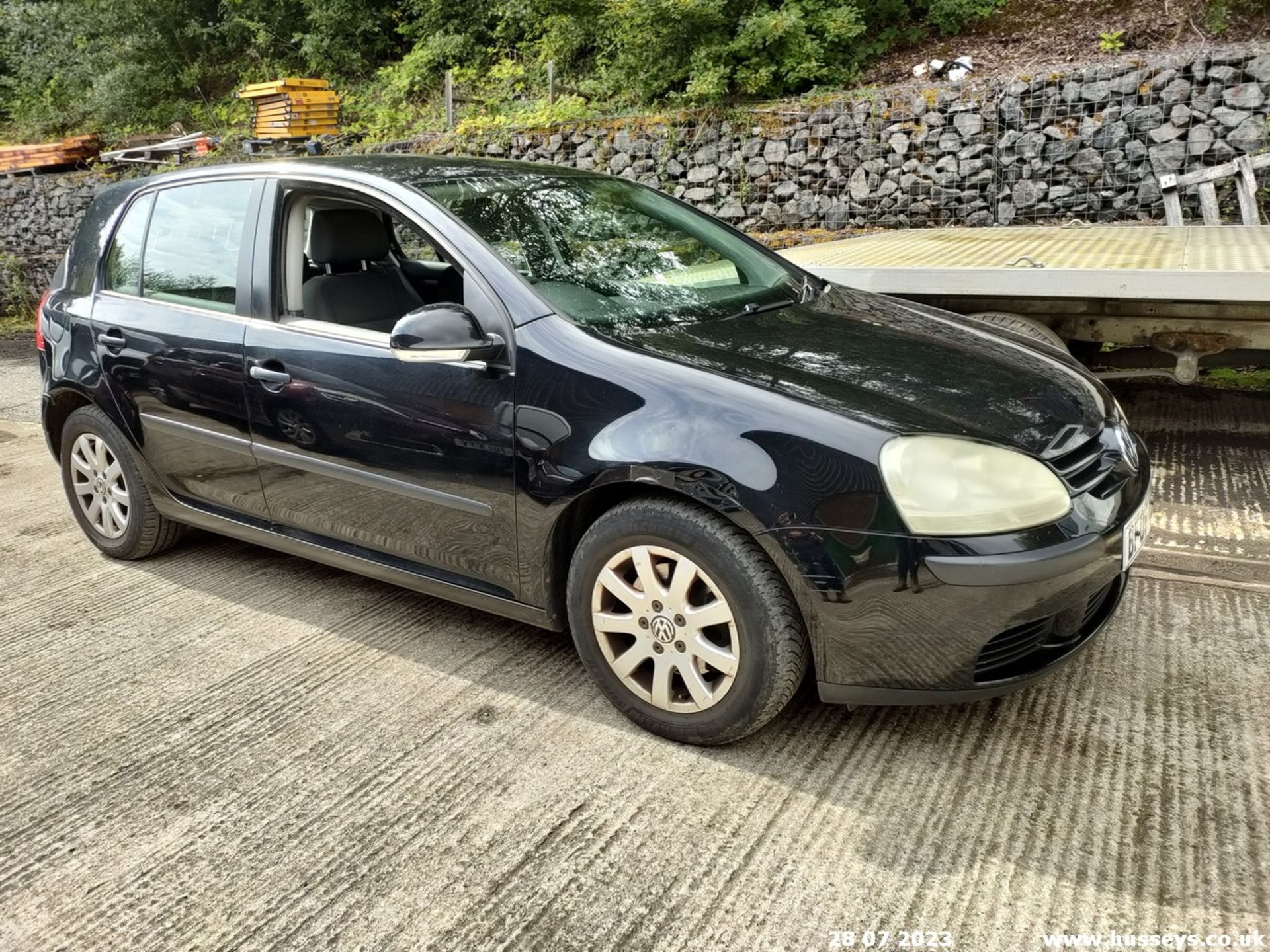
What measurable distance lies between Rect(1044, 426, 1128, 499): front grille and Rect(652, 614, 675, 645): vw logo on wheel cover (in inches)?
40.4

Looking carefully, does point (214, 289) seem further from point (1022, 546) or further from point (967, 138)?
point (967, 138)

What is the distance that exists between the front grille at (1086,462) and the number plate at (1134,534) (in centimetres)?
10

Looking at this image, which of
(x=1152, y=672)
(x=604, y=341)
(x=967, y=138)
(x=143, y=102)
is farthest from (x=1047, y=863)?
(x=143, y=102)

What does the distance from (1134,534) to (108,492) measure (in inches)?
152

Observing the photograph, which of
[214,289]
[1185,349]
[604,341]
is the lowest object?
[1185,349]

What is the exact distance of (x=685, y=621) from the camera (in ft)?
8.66

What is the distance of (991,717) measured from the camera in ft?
9.44

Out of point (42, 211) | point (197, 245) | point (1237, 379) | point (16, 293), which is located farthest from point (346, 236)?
point (42, 211)

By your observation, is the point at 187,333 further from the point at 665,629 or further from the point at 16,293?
the point at 16,293

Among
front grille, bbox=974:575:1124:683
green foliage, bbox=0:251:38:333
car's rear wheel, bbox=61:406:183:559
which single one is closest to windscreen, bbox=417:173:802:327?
front grille, bbox=974:575:1124:683

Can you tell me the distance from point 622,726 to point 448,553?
76 centimetres
